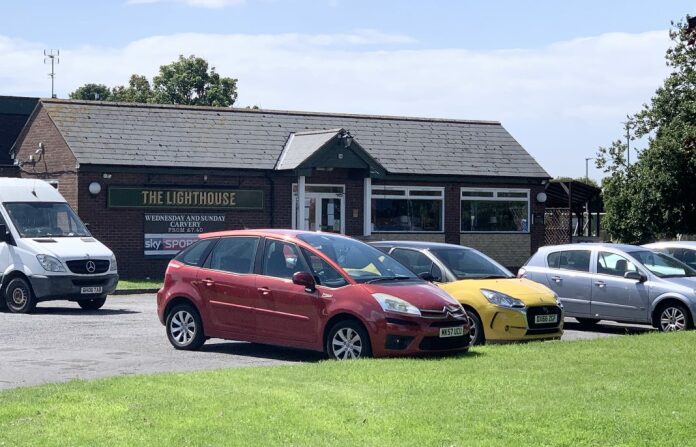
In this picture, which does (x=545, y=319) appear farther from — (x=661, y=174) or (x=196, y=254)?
(x=661, y=174)

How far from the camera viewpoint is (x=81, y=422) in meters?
9.00

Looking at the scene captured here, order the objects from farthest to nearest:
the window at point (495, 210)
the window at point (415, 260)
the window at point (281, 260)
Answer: the window at point (495, 210)
the window at point (415, 260)
the window at point (281, 260)

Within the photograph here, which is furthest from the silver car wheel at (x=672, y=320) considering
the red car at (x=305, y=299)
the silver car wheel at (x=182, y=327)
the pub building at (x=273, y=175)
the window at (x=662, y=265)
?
the pub building at (x=273, y=175)

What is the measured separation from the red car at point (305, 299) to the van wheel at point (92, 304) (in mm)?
7150

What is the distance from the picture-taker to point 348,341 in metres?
13.6

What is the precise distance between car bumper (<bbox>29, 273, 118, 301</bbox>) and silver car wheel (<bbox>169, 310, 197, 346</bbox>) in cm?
647

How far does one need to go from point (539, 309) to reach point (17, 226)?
11.1m

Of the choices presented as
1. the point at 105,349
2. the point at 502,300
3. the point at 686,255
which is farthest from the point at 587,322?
the point at 105,349

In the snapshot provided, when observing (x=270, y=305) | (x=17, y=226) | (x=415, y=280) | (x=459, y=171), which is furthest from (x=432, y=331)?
(x=459, y=171)

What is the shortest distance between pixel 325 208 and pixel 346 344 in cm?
2179

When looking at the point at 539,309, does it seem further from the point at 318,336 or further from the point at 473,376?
the point at 473,376

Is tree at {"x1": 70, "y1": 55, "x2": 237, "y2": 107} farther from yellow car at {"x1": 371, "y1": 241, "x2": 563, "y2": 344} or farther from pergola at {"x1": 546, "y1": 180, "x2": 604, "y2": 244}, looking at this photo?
yellow car at {"x1": 371, "y1": 241, "x2": 563, "y2": 344}

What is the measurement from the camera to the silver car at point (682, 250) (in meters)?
22.0

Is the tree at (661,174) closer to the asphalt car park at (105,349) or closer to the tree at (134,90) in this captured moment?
the asphalt car park at (105,349)
